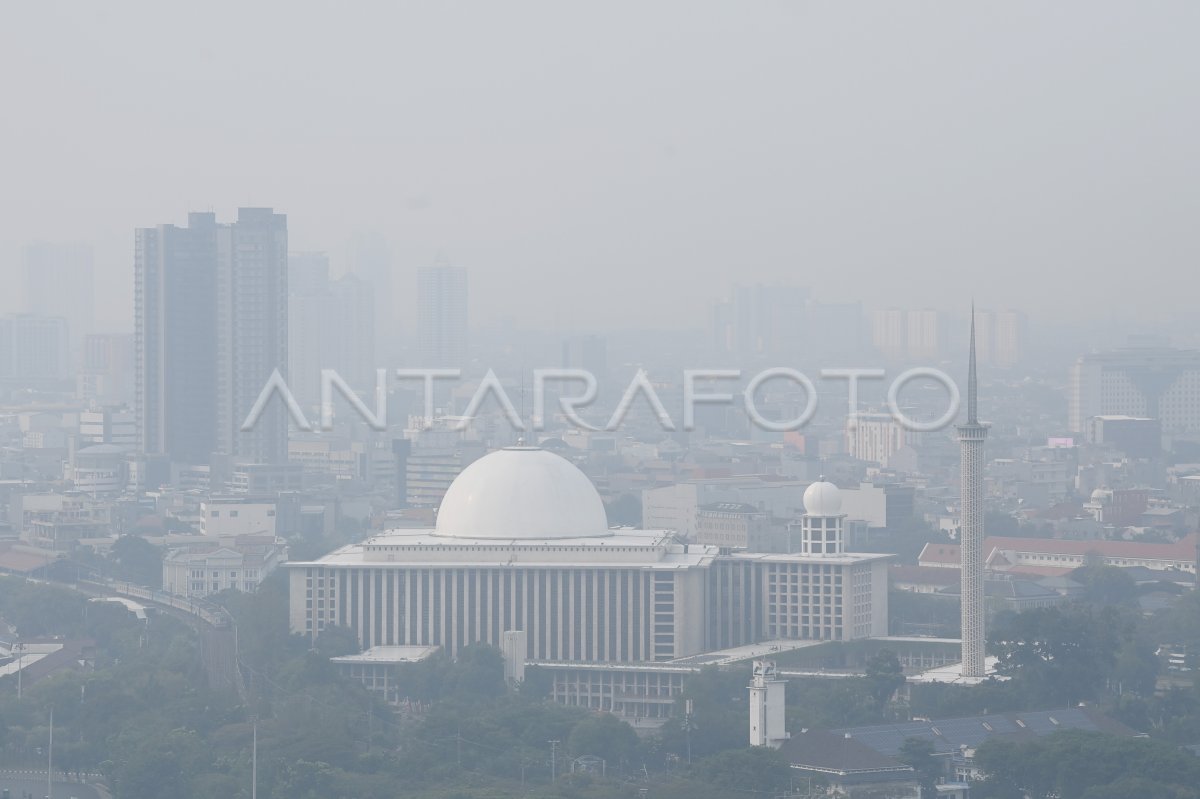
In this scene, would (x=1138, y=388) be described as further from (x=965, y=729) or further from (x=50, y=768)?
(x=50, y=768)

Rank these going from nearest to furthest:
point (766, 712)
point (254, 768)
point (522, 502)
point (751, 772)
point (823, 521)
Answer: point (751, 772), point (254, 768), point (766, 712), point (522, 502), point (823, 521)

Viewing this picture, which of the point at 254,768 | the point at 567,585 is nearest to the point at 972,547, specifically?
the point at 567,585

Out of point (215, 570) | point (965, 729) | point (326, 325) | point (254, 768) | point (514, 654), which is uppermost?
point (326, 325)

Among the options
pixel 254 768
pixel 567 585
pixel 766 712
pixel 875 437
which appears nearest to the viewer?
pixel 254 768

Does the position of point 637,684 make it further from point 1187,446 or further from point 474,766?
point 1187,446

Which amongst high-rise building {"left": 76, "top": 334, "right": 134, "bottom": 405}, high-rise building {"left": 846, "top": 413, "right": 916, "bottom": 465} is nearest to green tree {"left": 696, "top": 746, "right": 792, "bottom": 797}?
high-rise building {"left": 846, "top": 413, "right": 916, "bottom": 465}

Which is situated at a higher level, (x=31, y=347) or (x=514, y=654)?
(x=31, y=347)
